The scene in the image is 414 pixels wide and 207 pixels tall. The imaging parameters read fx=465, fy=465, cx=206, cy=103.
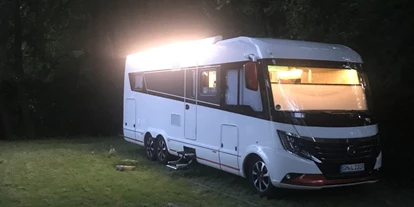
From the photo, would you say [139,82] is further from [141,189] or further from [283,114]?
[283,114]

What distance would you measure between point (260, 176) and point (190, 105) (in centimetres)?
274

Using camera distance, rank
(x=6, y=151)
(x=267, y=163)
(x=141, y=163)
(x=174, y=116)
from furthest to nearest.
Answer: (x=6, y=151), (x=141, y=163), (x=174, y=116), (x=267, y=163)

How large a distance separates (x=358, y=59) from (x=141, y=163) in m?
5.89

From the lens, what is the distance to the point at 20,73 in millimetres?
18516

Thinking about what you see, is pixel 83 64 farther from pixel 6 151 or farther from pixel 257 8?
pixel 257 8

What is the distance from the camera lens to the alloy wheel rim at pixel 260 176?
7.84 meters

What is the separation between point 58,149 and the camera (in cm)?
1420

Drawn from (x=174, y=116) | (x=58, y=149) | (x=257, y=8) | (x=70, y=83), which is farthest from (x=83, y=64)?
(x=174, y=116)

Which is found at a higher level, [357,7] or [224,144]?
[357,7]

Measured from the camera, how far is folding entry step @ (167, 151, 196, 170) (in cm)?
1008

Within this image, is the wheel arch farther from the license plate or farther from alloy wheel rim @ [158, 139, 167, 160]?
alloy wheel rim @ [158, 139, 167, 160]

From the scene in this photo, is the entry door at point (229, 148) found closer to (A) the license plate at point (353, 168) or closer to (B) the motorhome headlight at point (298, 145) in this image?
(B) the motorhome headlight at point (298, 145)

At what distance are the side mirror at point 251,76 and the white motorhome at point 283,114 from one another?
2cm

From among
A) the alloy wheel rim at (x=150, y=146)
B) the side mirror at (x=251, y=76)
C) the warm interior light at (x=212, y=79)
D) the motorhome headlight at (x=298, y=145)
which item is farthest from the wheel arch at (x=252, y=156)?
the alloy wheel rim at (x=150, y=146)
